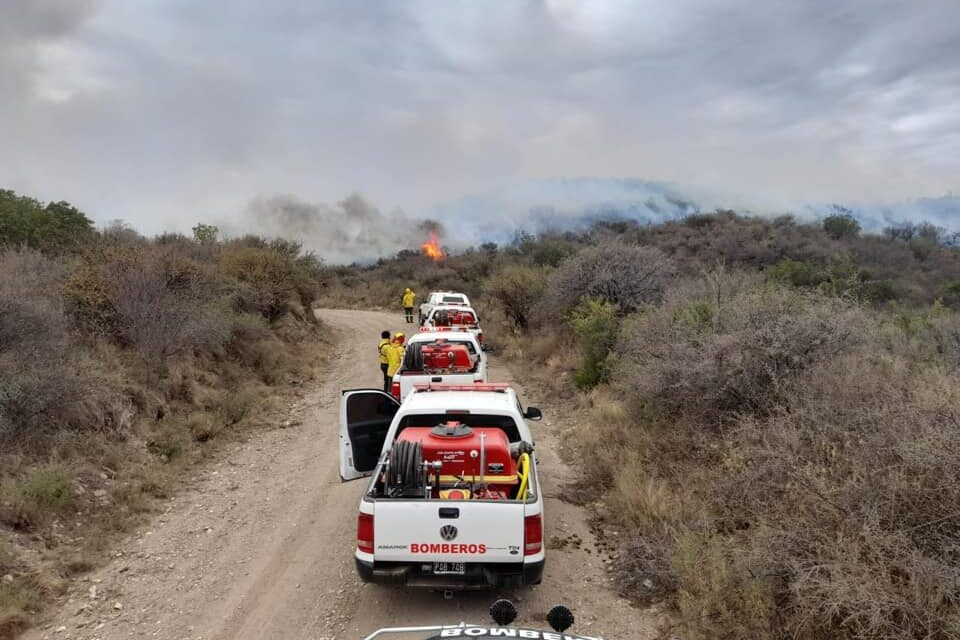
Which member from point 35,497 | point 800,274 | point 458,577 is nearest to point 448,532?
point 458,577

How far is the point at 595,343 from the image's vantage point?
43.7ft

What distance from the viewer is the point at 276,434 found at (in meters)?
10.8

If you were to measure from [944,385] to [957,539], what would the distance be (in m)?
2.04

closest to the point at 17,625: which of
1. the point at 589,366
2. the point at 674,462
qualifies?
the point at 674,462

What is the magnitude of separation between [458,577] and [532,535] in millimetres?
687

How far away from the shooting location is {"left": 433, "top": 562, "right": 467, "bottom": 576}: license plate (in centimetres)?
488

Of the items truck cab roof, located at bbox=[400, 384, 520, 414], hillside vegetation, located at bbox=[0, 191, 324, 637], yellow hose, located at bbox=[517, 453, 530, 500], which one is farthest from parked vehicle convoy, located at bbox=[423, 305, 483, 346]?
yellow hose, located at bbox=[517, 453, 530, 500]

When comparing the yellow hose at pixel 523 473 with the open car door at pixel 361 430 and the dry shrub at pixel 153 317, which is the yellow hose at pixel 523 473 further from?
the dry shrub at pixel 153 317

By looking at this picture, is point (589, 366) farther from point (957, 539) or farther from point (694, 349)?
point (957, 539)

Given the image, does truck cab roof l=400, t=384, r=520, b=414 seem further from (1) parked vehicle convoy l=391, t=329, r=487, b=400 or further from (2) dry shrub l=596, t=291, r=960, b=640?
(1) parked vehicle convoy l=391, t=329, r=487, b=400

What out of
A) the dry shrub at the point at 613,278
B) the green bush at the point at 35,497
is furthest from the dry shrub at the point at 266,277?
the green bush at the point at 35,497

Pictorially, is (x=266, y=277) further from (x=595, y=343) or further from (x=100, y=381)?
(x=595, y=343)

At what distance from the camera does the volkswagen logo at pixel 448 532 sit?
483 centimetres

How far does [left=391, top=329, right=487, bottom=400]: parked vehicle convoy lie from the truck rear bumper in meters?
4.91
